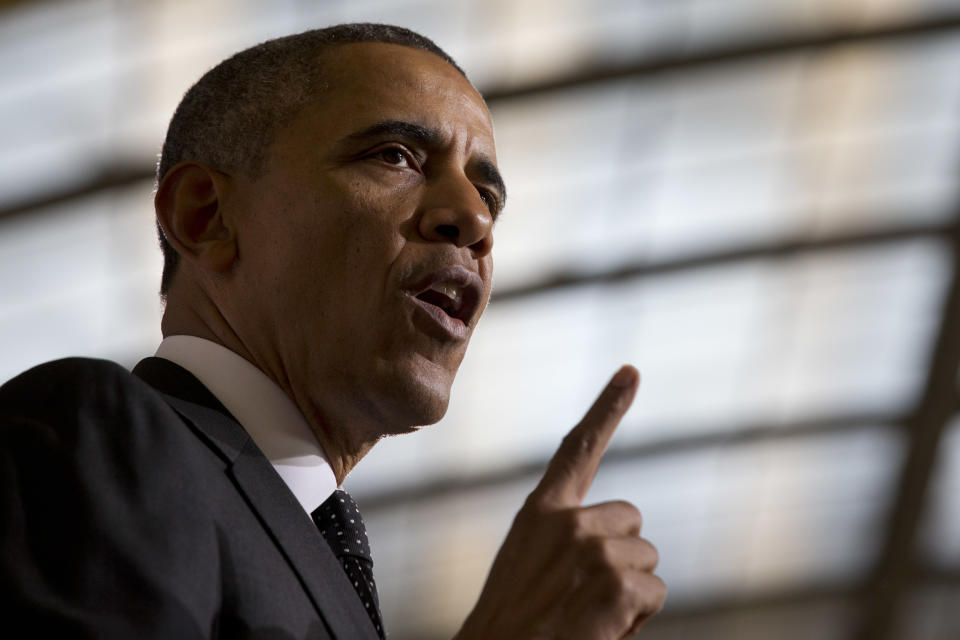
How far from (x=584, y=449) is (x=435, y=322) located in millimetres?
690

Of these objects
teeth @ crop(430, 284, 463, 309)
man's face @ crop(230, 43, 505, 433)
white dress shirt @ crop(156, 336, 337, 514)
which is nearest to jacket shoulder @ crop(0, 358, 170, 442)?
white dress shirt @ crop(156, 336, 337, 514)

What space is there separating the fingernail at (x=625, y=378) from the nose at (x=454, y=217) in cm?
72

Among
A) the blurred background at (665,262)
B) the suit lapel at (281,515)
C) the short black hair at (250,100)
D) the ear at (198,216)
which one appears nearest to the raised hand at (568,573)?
the suit lapel at (281,515)

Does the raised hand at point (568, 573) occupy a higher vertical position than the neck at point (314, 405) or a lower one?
lower

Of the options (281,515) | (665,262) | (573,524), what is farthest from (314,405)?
(665,262)

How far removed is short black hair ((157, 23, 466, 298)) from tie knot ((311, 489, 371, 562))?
0.83 metres

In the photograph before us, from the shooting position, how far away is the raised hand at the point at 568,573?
7.59 ft

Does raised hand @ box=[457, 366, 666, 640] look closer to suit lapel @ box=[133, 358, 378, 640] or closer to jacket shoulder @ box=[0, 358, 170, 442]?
suit lapel @ box=[133, 358, 378, 640]

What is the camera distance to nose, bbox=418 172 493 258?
3135 millimetres

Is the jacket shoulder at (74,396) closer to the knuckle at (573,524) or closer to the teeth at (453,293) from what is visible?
the knuckle at (573,524)

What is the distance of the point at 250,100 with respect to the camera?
3.39 metres

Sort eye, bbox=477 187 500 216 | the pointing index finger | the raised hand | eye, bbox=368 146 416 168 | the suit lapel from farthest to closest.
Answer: eye, bbox=477 187 500 216, eye, bbox=368 146 416 168, the suit lapel, the pointing index finger, the raised hand

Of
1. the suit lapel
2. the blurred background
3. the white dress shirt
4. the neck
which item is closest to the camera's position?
the suit lapel

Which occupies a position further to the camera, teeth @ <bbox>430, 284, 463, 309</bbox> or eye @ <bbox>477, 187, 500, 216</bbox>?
eye @ <bbox>477, 187, 500, 216</bbox>
